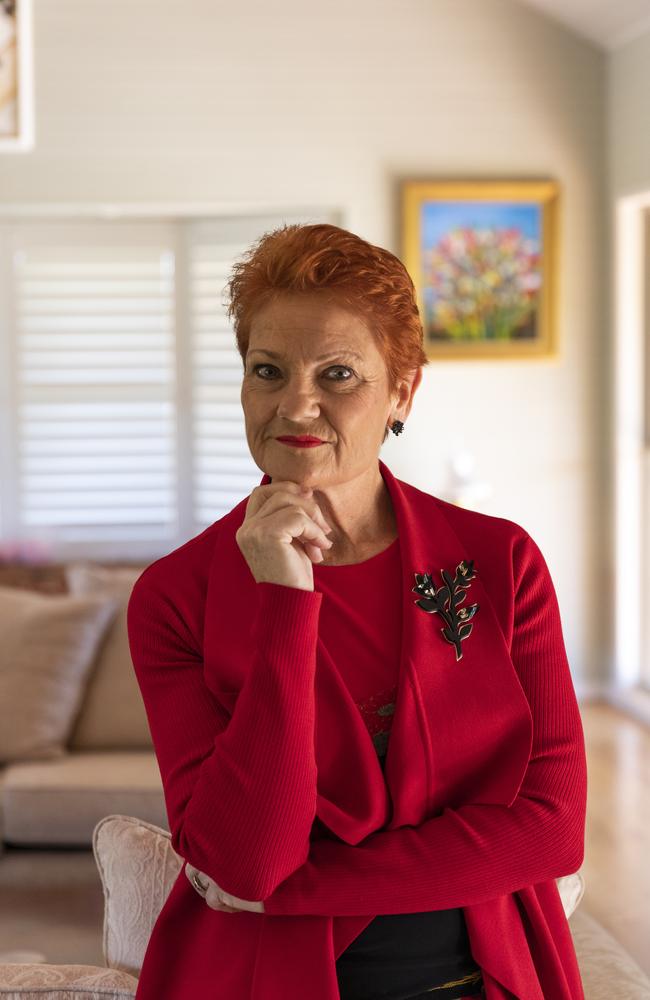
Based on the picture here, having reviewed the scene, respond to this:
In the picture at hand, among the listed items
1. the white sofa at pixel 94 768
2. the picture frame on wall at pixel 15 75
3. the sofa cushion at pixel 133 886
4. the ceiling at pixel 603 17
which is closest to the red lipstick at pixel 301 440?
the sofa cushion at pixel 133 886

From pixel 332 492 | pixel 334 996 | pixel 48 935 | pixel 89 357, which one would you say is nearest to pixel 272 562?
pixel 332 492

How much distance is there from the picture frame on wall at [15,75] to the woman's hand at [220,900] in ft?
6.82

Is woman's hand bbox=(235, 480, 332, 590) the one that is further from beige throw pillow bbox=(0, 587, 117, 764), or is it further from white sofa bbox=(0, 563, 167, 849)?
beige throw pillow bbox=(0, 587, 117, 764)

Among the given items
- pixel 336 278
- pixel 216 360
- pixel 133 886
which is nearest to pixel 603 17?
pixel 216 360

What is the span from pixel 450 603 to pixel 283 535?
0.75 feet

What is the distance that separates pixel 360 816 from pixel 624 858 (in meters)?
2.81

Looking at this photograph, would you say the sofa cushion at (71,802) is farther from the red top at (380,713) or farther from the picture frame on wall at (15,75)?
the red top at (380,713)

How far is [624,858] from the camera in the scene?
149 inches

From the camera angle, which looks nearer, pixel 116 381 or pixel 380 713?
pixel 380 713

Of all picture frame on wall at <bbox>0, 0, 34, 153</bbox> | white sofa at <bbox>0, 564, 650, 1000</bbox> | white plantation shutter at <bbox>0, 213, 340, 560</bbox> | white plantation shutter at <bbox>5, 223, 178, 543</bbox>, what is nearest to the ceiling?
white plantation shutter at <bbox>0, 213, 340, 560</bbox>

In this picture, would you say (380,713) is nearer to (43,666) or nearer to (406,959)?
(406,959)

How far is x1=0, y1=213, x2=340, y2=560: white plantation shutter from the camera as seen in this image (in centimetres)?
536

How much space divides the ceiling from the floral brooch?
4.34m

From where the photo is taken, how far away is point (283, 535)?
1.22m
